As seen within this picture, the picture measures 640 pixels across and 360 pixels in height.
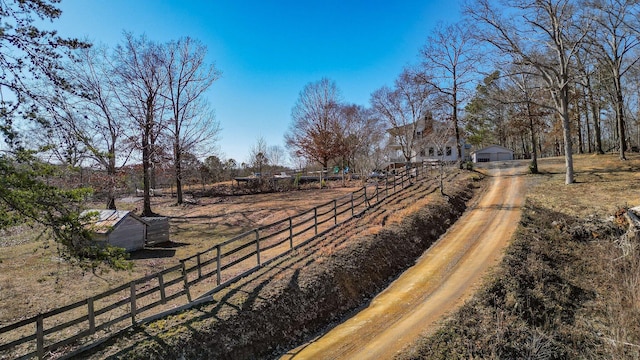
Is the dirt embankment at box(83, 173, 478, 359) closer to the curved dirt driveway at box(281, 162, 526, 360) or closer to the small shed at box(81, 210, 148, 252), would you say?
the curved dirt driveway at box(281, 162, 526, 360)

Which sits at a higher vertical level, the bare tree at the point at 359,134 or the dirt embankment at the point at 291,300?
the bare tree at the point at 359,134

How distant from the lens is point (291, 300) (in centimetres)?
1039

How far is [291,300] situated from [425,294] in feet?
14.8

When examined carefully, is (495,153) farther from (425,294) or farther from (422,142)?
(425,294)

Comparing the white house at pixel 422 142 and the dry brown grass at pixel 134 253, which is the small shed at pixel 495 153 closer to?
the white house at pixel 422 142

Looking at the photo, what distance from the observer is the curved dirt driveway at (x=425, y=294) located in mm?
8945

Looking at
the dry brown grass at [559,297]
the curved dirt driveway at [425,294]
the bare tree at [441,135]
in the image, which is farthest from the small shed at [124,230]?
the bare tree at [441,135]

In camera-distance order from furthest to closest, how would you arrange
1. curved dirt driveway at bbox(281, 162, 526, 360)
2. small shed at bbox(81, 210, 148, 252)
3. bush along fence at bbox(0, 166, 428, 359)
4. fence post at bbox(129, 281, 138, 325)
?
small shed at bbox(81, 210, 148, 252), curved dirt driveway at bbox(281, 162, 526, 360), fence post at bbox(129, 281, 138, 325), bush along fence at bbox(0, 166, 428, 359)

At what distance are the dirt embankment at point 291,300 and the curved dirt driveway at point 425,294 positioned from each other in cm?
58

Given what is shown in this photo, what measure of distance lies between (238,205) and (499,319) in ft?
71.2

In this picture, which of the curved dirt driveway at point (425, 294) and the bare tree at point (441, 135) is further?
the bare tree at point (441, 135)

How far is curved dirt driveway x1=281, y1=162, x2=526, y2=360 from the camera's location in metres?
8.95

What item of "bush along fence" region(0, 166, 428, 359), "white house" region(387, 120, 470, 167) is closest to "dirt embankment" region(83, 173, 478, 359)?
"bush along fence" region(0, 166, 428, 359)

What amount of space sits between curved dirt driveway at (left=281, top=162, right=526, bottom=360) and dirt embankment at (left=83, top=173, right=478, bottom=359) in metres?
0.58
